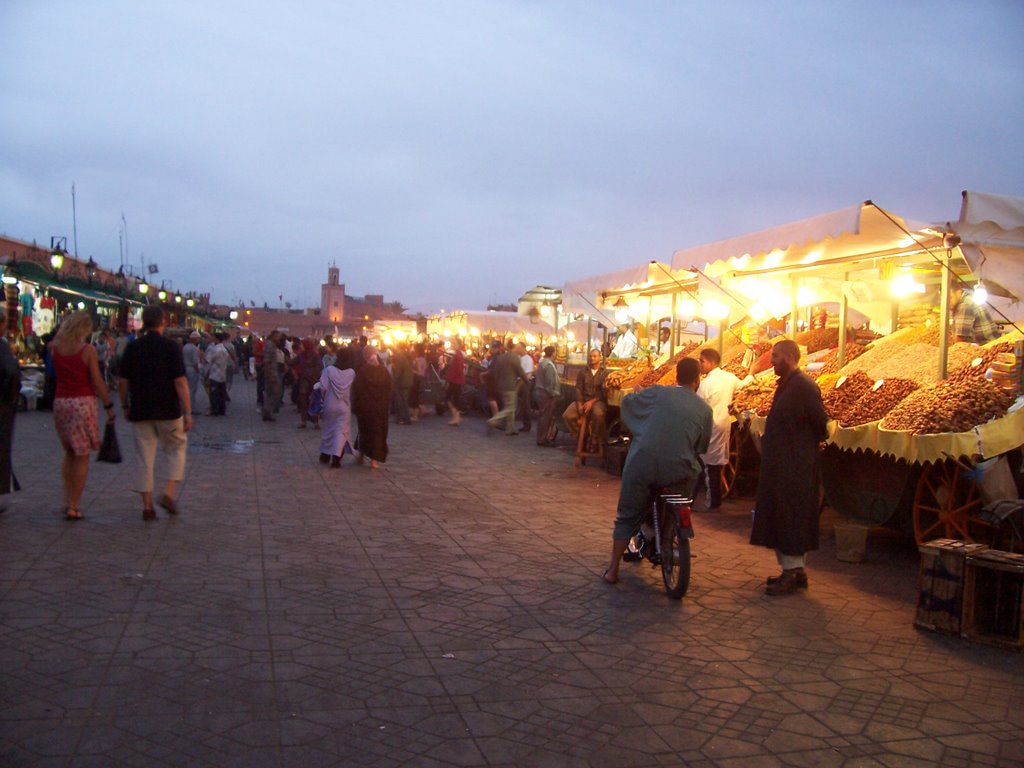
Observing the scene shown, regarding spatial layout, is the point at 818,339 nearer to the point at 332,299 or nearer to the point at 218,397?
the point at 218,397

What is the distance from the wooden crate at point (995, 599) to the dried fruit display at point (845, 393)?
284 centimetres

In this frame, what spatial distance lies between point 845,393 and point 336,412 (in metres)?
7.13

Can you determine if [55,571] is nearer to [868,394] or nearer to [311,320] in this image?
[868,394]

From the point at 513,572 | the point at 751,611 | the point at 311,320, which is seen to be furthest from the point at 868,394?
the point at 311,320

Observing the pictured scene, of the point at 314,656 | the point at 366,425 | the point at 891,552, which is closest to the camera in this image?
the point at 314,656

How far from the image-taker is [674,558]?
21.7ft

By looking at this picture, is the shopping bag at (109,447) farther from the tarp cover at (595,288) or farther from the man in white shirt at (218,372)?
the man in white shirt at (218,372)

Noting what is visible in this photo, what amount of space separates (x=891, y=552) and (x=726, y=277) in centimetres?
460

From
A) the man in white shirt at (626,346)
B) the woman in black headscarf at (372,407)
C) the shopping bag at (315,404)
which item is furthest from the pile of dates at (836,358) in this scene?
the shopping bag at (315,404)

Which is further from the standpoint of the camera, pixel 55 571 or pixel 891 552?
pixel 891 552

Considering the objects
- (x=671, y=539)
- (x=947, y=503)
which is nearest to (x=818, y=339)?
(x=947, y=503)

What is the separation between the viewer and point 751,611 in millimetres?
6258

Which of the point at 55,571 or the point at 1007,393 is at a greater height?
the point at 1007,393

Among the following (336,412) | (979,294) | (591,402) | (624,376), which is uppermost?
(979,294)
